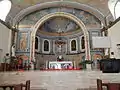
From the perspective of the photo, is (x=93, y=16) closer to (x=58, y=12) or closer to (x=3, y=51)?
(x=58, y=12)

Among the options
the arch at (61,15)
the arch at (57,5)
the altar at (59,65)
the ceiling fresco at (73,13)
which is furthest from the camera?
the ceiling fresco at (73,13)

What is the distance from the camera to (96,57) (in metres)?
13.8

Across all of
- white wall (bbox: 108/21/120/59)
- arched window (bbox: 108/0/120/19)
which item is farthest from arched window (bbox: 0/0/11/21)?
white wall (bbox: 108/21/120/59)

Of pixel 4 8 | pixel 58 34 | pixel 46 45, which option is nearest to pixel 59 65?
pixel 46 45

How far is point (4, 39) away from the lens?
1196 centimetres

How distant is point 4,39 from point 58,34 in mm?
6996

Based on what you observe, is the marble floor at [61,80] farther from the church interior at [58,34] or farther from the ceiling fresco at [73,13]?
the ceiling fresco at [73,13]

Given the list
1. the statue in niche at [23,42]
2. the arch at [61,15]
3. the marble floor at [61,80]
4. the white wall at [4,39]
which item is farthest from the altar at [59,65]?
the marble floor at [61,80]

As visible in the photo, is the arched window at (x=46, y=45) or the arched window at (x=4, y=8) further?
the arched window at (x=46, y=45)

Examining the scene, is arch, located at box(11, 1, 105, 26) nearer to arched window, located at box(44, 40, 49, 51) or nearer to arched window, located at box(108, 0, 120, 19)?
arched window, located at box(108, 0, 120, 19)

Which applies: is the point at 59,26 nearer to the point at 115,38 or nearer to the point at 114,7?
the point at 114,7

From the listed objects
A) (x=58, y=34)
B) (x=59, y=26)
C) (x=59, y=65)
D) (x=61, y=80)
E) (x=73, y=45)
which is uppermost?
(x=59, y=26)

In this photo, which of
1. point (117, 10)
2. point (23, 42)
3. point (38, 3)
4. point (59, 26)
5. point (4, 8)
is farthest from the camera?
point (59, 26)

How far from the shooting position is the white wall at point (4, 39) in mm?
11367
